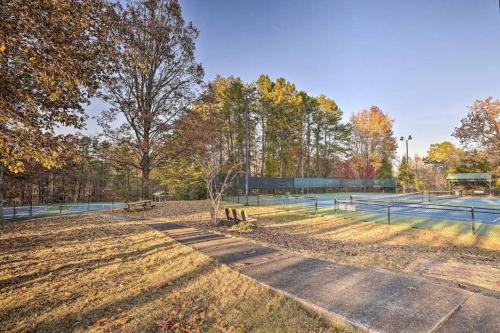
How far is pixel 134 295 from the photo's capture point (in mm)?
3670


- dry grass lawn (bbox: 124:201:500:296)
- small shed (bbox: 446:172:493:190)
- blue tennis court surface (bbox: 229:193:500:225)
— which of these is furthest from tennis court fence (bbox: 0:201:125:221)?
small shed (bbox: 446:172:493:190)

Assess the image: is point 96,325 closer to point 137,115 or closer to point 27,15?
point 27,15

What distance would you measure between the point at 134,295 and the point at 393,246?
6.69 m

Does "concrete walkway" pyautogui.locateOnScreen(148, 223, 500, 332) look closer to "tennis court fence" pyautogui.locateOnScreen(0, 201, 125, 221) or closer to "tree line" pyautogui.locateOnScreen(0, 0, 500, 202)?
"tree line" pyautogui.locateOnScreen(0, 0, 500, 202)

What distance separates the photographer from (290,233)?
911cm

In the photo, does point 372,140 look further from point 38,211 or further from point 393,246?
point 38,211

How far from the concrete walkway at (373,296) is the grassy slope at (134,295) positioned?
1.07 ft

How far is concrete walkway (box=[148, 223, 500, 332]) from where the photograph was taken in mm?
2701

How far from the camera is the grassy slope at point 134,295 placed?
291 cm

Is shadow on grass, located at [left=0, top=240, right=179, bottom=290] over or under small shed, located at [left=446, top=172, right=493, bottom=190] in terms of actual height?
under

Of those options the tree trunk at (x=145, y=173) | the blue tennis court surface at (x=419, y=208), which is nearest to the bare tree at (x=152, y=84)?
the tree trunk at (x=145, y=173)

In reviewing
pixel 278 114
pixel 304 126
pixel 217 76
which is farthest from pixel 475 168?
pixel 217 76

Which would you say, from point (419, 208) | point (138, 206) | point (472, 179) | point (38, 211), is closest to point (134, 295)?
point (138, 206)

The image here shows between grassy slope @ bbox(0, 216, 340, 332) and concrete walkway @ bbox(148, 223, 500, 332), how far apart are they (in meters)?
0.33
